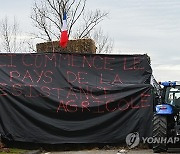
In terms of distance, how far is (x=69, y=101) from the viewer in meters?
11.2

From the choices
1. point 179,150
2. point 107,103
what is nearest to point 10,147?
point 107,103

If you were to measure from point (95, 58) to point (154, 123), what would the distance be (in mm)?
2918

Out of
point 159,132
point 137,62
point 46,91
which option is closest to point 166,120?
point 159,132

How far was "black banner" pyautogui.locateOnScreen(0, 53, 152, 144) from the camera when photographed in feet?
36.2

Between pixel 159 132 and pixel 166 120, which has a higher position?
pixel 166 120

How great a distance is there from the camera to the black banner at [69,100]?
11039mm

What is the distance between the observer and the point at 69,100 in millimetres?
11234

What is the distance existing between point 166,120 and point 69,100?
294 centimetres

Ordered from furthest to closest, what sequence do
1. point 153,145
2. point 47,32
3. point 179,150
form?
point 47,32, point 179,150, point 153,145

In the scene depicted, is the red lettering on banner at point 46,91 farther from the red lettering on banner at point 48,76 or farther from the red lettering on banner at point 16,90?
the red lettering on banner at point 16,90

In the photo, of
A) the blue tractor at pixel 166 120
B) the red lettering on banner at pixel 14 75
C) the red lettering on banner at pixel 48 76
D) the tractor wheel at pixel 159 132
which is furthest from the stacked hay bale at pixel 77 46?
the tractor wheel at pixel 159 132

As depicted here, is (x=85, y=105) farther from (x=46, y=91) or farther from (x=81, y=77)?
(x=46, y=91)

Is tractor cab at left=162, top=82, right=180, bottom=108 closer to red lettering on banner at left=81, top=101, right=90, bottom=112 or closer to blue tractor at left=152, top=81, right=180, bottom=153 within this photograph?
blue tractor at left=152, top=81, right=180, bottom=153

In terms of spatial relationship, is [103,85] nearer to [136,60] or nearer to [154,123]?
[136,60]
